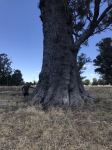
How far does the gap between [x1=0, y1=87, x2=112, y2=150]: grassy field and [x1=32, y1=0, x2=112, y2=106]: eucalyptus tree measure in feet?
4.68

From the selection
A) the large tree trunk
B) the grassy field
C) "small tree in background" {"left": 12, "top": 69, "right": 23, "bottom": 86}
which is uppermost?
"small tree in background" {"left": 12, "top": 69, "right": 23, "bottom": 86}

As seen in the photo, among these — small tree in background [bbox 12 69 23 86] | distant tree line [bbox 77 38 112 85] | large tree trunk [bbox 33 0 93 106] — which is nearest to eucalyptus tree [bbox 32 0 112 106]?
large tree trunk [bbox 33 0 93 106]

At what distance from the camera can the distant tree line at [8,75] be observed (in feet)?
206

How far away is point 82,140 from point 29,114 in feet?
9.25

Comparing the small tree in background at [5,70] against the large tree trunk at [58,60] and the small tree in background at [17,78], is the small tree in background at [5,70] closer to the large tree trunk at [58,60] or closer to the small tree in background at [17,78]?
the small tree in background at [17,78]

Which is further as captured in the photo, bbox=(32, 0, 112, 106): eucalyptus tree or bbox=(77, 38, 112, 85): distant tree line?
bbox=(77, 38, 112, 85): distant tree line

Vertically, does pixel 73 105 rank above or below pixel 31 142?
above

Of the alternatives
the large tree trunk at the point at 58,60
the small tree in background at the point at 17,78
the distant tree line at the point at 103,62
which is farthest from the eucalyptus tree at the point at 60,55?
the small tree in background at the point at 17,78

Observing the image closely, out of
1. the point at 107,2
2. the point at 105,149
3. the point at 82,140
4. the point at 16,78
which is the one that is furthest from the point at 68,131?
the point at 16,78

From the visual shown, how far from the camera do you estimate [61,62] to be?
40.4 ft

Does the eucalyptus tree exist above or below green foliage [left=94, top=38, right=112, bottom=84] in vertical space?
below

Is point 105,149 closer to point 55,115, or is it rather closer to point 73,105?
point 55,115

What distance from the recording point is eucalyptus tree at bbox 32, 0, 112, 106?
12000 mm

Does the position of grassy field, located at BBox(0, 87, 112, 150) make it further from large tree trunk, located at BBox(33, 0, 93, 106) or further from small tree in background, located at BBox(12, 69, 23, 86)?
small tree in background, located at BBox(12, 69, 23, 86)
